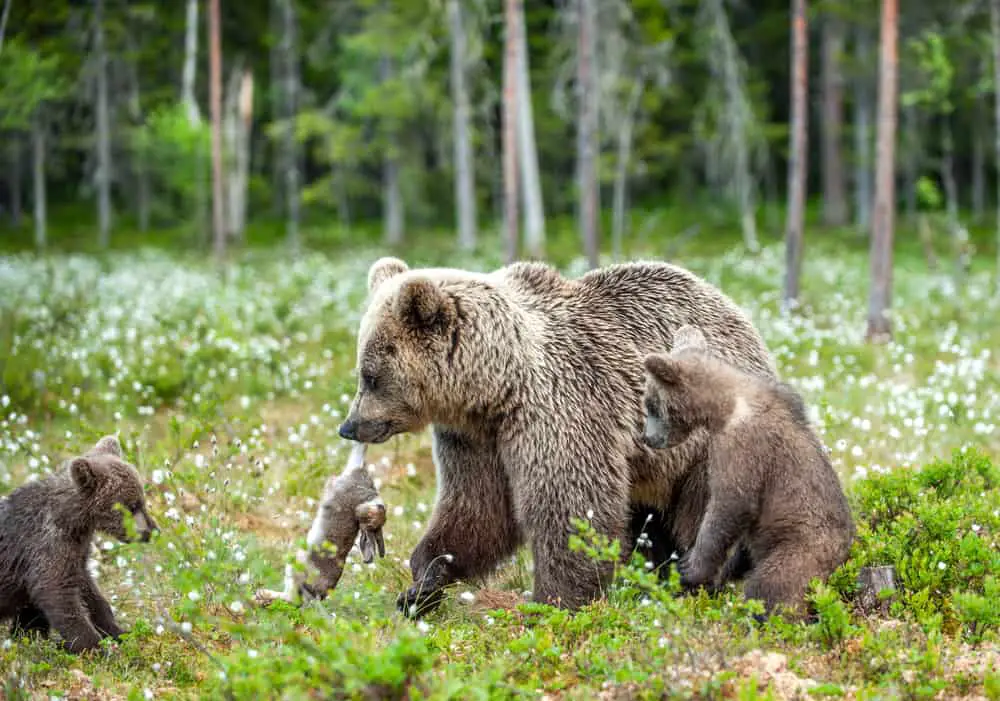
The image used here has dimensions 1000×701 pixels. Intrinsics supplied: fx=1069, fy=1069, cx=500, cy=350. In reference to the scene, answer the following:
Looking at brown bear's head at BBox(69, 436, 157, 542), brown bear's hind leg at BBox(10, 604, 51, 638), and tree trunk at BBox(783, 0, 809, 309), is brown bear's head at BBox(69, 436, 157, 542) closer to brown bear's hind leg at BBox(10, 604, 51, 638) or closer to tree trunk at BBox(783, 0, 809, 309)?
brown bear's hind leg at BBox(10, 604, 51, 638)

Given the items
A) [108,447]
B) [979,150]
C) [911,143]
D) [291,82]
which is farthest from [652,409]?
[979,150]

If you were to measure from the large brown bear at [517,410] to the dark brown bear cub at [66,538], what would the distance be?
4.11 ft

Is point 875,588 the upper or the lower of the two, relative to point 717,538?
lower

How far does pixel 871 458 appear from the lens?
8.58 meters

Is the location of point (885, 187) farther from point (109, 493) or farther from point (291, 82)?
point (291, 82)

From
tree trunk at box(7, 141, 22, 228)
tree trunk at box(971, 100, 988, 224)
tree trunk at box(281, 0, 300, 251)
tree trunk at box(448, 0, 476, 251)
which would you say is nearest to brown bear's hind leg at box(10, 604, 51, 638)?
tree trunk at box(448, 0, 476, 251)

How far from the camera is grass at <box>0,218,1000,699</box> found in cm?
459

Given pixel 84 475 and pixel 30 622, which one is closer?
pixel 84 475

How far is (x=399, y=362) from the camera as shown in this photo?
5.74m

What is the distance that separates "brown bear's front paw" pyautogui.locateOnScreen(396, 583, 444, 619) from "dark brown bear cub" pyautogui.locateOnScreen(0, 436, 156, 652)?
1.45m

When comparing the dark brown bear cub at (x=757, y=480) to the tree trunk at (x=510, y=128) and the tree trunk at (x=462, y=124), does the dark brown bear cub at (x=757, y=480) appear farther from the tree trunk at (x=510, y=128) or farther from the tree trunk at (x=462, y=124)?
the tree trunk at (x=462, y=124)

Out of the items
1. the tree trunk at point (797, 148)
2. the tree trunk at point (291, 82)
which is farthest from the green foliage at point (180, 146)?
the tree trunk at point (797, 148)

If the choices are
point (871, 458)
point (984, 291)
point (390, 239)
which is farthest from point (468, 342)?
point (390, 239)

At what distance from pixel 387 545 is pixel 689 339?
2.70 m
